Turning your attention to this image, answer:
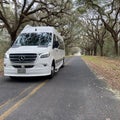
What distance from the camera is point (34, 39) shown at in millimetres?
11531

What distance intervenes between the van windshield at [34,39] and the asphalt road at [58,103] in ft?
9.72

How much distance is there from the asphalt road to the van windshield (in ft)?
9.72

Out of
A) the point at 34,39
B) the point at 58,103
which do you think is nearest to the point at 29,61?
the point at 34,39

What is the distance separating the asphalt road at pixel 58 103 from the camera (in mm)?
5266

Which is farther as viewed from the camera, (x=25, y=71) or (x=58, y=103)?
(x=25, y=71)

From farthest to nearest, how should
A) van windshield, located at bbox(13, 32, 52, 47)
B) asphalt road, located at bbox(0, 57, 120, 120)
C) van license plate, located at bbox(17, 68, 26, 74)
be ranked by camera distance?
1. van windshield, located at bbox(13, 32, 52, 47)
2. van license plate, located at bbox(17, 68, 26, 74)
3. asphalt road, located at bbox(0, 57, 120, 120)

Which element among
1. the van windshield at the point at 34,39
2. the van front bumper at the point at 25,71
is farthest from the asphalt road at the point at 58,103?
the van windshield at the point at 34,39

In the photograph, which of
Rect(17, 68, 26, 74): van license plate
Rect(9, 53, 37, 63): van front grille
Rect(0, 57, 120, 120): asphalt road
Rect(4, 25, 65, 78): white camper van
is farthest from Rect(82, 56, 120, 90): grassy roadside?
Rect(17, 68, 26, 74): van license plate

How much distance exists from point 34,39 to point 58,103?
578 cm

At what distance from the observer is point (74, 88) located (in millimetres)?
8430

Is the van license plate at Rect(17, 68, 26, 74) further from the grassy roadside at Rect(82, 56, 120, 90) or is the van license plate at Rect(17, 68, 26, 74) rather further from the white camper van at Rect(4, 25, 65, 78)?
the grassy roadside at Rect(82, 56, 120, 90)

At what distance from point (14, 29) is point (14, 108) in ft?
66.7

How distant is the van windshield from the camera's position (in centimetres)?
1123

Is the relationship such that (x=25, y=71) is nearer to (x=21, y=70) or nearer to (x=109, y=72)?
(x=21, y=70)
